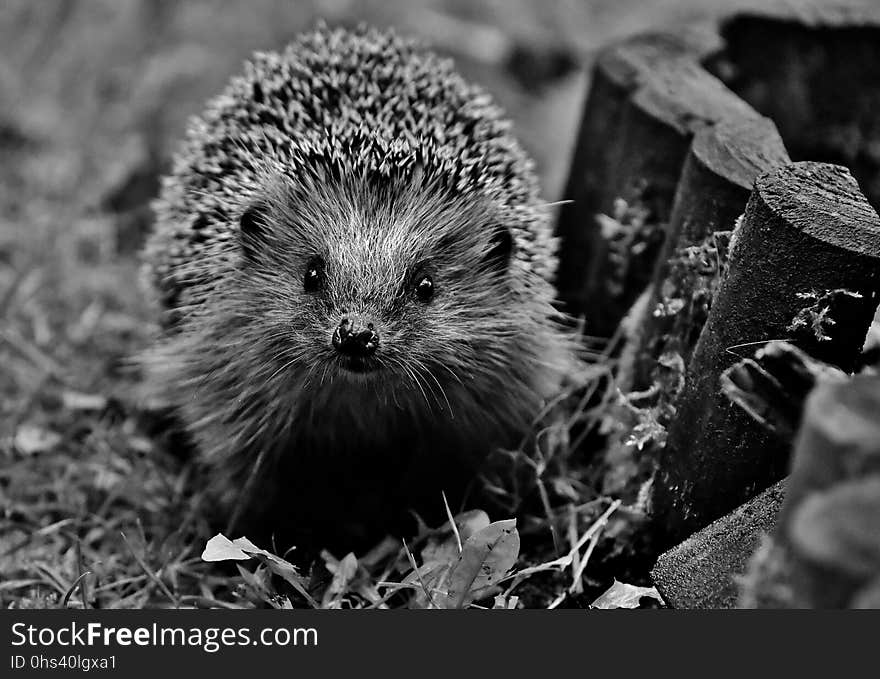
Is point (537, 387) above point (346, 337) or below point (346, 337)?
below

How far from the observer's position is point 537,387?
3475 mm

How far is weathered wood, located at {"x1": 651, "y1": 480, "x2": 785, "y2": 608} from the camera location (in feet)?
8.50

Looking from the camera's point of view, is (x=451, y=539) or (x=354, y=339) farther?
(x=451, y=539)

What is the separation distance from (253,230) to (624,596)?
5.21 feet

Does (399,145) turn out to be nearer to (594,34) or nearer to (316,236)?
(316,236)

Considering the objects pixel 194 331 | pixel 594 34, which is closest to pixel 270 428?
pixel 194 331

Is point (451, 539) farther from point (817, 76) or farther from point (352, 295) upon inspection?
point (817, 76)

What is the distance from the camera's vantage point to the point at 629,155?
3725 mm

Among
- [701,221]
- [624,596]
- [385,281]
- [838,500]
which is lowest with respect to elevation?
[624,596]

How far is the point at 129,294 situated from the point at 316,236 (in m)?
2.05

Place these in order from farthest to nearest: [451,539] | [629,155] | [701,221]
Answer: [629,155] → [451,539] → [701,221]

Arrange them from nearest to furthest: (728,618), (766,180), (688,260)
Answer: (728,618), (766,180), (688,260)

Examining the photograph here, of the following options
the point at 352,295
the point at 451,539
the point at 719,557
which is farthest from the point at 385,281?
the point at 719,557

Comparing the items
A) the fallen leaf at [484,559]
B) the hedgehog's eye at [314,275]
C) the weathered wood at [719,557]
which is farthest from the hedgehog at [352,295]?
the weathered wood at [719,557]
